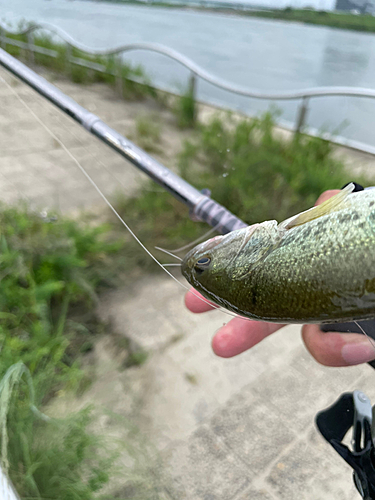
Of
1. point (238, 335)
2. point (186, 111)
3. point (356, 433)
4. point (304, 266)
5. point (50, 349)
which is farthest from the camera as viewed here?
point (186, 111)

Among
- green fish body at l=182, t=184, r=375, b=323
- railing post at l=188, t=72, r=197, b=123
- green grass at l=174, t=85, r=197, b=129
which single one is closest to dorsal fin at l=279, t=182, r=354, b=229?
green fish body at l=182, t=184, r=375, b=323

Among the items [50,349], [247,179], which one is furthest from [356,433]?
[247,179]

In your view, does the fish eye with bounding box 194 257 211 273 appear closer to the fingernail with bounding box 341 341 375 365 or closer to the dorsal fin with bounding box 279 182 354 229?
the dorsal fin with bounding box 279 182 354 229

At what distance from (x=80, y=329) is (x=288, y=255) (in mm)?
1673

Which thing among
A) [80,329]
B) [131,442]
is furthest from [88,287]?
[131,442]

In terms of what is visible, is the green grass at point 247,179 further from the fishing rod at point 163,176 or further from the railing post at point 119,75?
the railing post at point 119,75

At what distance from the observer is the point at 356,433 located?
2.92ft

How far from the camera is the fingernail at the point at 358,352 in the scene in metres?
0.73

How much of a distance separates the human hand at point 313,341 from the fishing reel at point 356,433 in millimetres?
140

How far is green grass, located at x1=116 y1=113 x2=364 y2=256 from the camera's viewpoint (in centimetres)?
237

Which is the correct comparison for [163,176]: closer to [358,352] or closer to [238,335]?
[238,335]

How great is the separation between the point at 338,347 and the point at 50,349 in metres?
1.32

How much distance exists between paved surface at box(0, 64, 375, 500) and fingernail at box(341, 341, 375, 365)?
0.20 metres

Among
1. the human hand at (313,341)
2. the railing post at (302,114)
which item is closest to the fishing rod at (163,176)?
the human hand at (313,341)
